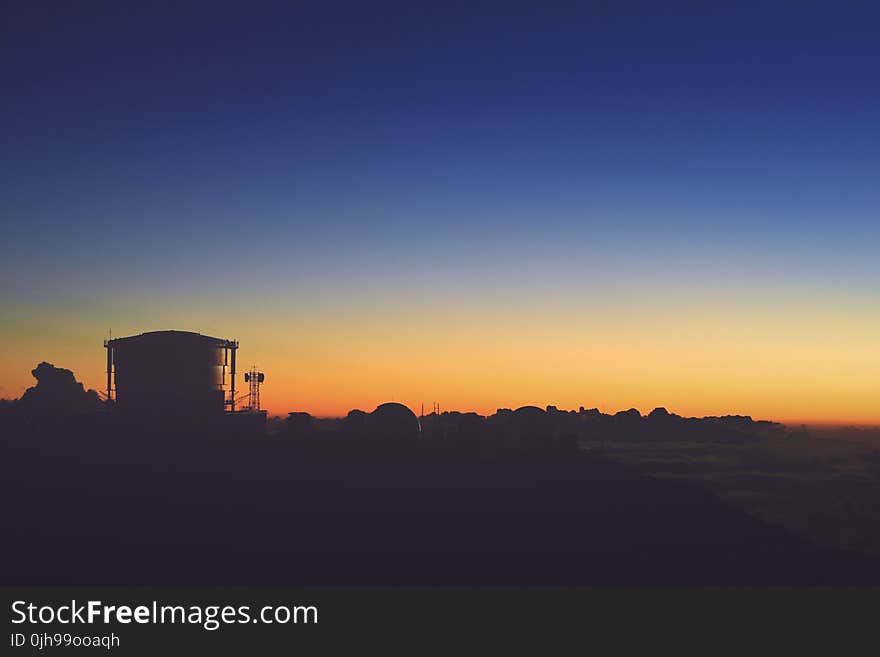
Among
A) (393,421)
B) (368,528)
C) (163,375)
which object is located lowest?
(368,528)

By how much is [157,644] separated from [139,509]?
25407 mm

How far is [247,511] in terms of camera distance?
47.9m

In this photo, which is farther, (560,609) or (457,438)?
(457,438)

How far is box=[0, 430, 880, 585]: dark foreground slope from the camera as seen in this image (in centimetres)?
3762

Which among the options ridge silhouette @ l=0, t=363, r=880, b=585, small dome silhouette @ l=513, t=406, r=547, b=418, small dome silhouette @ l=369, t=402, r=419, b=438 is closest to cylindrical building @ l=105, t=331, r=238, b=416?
ridge silhouette @ l=0, t=363, r=880, b=585

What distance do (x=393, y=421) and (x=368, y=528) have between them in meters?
33.2

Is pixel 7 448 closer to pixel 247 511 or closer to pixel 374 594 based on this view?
pixel 247 511

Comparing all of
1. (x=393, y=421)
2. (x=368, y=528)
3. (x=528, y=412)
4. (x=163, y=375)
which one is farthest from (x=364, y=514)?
→ (x=528, y=412)

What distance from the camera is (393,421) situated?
256 feet

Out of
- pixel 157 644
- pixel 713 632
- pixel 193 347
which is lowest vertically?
pixel 713 632

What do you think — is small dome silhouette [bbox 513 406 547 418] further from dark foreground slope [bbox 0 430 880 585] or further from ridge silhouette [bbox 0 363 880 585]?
dark foreground slope [bbox 0 430 880 585]

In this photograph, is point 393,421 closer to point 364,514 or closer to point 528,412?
point 528,412

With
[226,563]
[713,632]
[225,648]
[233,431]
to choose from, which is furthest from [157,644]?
[233,431]

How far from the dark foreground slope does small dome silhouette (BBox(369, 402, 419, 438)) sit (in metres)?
8.14
